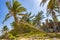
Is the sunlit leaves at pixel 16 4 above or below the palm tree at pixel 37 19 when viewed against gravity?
above

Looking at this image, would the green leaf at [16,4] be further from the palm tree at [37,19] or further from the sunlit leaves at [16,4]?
the palm tree at [37,19]

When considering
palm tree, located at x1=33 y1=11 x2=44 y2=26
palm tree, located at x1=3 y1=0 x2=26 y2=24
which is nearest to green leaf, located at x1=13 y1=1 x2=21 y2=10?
palm tree, located at x1=3 y1=0 x2=26 y2=24

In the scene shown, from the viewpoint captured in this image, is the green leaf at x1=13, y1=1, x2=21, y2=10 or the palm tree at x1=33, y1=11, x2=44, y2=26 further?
the palm tree at x1=33, y1=11, x2=44, y2=26

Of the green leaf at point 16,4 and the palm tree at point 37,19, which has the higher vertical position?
the green leaf at point 16,4

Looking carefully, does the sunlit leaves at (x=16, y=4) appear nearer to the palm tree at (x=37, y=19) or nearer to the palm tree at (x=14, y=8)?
the palm tree at (x=14, y=8)

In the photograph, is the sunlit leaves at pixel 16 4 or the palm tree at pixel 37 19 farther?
the palm tree at pixel 37 19

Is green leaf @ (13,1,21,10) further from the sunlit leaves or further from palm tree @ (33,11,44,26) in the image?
palm tree @ (33,11,44,26)

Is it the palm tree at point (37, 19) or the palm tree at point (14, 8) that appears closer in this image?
the palm tree at point (14, 8)

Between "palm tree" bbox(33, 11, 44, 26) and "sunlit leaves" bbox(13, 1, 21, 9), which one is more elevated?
"sunlit leaves" bbox(13, 1, 21, 9)

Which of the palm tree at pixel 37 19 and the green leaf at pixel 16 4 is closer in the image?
the green leaf at pixel 16 4

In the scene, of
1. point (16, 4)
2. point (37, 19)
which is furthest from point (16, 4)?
point (37, 19)

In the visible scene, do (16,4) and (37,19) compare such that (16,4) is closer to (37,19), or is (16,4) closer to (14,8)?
(14,8)

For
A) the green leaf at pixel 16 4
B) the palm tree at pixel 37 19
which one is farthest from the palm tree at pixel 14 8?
the palm tree at pixel 37 19

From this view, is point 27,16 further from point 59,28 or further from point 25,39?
point 25,39
